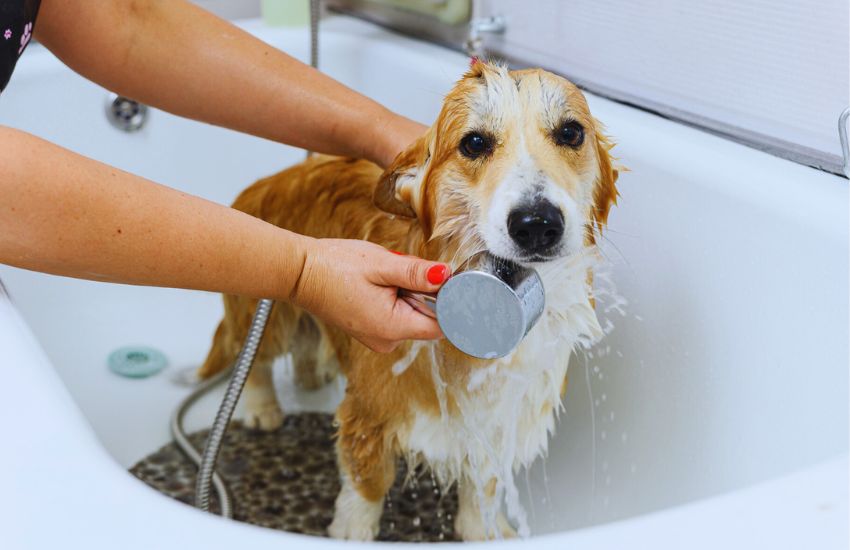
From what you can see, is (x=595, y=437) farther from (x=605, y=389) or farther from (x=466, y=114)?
(x=466, y=114)

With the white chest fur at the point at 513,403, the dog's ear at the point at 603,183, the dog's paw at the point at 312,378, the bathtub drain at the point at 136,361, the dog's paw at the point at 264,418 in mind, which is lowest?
the bathtub drain at the point at 136,361

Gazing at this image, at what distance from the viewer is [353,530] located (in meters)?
1.27

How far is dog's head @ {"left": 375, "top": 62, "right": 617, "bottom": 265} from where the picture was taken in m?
0.86

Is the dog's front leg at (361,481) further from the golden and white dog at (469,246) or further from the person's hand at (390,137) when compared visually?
the person's hand at (390,137)

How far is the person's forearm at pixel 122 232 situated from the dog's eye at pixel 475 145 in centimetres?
21

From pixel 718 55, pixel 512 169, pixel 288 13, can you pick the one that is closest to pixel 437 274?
pixel 512 169

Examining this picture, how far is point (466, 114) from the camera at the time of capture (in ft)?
3.14

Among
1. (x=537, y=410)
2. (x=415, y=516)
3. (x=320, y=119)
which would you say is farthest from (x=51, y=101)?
(x=537, y=410)

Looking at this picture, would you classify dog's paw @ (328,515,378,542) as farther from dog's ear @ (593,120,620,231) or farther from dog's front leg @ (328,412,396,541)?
dog's ear @ (593,120,620,231)

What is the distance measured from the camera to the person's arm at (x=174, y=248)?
28.0 inches

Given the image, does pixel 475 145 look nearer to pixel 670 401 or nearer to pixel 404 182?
pixel 404 182


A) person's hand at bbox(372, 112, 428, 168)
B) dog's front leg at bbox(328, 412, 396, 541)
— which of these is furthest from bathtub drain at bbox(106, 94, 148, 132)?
dog's front leg at bbox(328, 412, 396, 541)

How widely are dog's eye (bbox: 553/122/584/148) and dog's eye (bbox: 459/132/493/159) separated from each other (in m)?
0.07

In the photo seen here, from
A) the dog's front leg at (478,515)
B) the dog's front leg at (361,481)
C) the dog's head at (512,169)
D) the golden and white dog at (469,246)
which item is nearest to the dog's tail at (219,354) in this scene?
the golden and white dog at (469,246)
